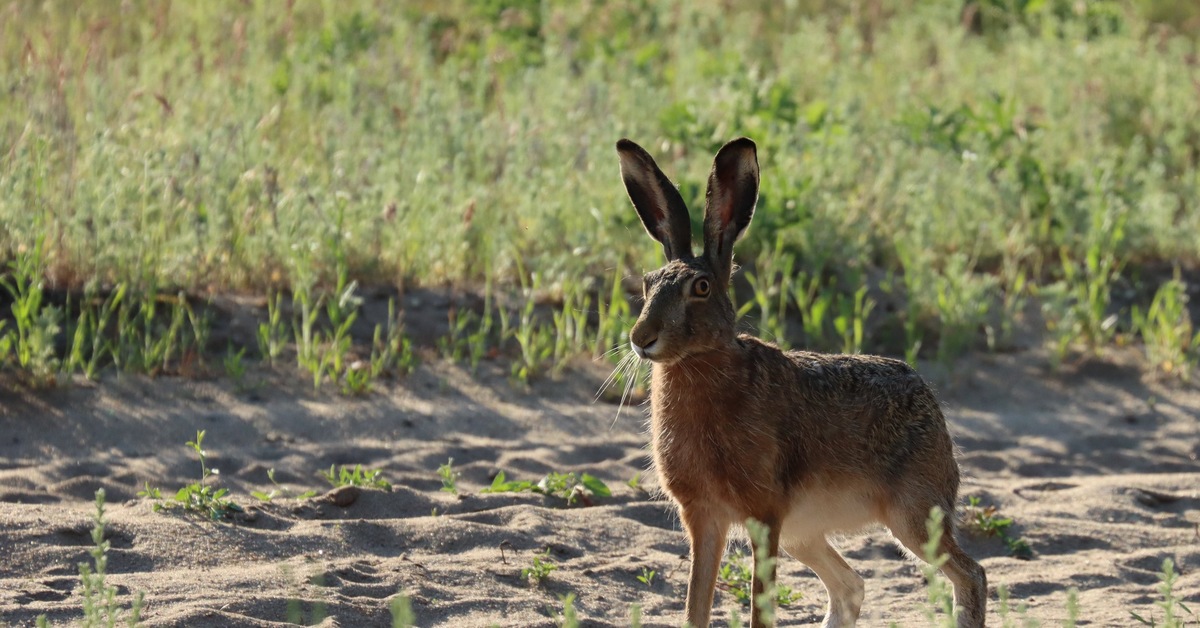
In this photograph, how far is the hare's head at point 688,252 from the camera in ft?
15.2

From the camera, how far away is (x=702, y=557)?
4734 mm

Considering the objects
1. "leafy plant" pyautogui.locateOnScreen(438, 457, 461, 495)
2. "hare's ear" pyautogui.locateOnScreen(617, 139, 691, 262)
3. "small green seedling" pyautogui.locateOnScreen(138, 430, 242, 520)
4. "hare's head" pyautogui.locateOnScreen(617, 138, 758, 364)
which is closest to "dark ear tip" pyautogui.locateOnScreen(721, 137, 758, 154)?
"hare's head" pyautogui.locateOnScreen(617, 138, 758, 364)

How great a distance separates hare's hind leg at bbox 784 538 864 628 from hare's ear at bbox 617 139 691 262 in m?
1.17

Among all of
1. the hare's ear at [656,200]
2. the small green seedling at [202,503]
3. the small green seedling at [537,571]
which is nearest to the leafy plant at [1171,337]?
the hare's ear at [656,200]

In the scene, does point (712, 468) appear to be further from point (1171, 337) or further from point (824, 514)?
point (1171, 337)

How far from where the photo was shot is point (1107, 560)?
605 centimetres

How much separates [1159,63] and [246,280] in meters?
7.87

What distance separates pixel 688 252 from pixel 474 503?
70.7 inches

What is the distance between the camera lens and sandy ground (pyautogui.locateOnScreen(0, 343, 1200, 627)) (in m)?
5.18

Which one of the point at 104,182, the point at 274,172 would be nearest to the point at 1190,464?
the point at 274,172

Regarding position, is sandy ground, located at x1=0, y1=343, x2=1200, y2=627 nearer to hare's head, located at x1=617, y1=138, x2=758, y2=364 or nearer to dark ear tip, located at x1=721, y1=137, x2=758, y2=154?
hare's head, located at x1=617, y1=138, x2=758, y2=364

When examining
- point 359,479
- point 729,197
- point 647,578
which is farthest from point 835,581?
point 359,479

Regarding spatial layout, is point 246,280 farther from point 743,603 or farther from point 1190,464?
point 1190,464

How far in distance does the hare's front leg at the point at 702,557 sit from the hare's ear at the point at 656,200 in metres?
0.88
